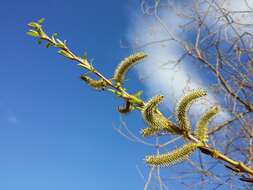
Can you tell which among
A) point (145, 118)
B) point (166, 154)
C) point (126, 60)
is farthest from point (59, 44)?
point (166, 154)

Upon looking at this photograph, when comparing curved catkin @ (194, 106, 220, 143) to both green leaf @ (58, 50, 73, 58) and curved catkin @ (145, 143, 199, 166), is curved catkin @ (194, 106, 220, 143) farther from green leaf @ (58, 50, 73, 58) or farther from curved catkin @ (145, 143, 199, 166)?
green leaf @ (58, 50, 73, 58)

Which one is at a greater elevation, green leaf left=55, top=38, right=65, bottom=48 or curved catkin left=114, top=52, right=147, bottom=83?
green leaf left=55, top=38, right=65, bottom=48

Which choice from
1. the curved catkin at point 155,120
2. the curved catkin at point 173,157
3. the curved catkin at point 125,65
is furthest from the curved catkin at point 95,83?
the curved catkin at point 173,157

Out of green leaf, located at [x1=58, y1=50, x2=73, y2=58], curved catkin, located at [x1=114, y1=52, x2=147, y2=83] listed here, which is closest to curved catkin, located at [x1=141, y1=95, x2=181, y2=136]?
curved catkin, located at [x1=114, y1=52, x2=147, y2=83]

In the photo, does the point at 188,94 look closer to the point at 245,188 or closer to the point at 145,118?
the point at 145,118

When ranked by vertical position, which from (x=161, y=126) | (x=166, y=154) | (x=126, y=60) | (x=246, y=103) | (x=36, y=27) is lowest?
(x=166, y=154)

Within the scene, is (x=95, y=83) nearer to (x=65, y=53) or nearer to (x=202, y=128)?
(x=65, y=53)
